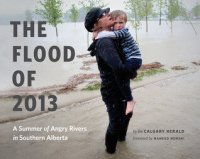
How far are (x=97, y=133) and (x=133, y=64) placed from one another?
1934 mm

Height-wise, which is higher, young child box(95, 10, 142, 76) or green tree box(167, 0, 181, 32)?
green tree box(167, 0, 181, 32)

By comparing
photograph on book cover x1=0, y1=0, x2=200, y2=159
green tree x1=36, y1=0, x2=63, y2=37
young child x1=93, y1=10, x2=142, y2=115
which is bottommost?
photograph on book cover x1=0, y1=0, x2=200, y2=159

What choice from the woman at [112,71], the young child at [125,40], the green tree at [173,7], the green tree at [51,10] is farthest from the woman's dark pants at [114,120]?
the green tree at [173,7]

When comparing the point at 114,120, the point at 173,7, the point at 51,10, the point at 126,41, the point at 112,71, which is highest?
the point at 173,7

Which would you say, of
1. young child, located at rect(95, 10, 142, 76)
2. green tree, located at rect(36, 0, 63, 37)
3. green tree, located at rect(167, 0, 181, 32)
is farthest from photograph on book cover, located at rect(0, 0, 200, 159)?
green tree, located at rect(167, 0, 181, 32)

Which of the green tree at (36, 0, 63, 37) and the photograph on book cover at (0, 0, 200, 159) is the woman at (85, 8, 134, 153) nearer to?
the photograph on book cover at (0, 0, 200, 159)

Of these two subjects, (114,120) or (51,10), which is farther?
(51,10)

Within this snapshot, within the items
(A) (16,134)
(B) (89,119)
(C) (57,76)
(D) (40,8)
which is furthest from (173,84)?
(D) (40,8)

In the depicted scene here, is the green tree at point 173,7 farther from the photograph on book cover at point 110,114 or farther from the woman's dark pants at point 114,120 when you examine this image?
the woman's dark pants at point 114,120

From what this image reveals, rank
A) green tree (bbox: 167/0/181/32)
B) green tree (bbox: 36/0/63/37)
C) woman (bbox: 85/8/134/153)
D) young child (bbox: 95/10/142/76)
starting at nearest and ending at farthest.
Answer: woman (bbox: 85/8/134/153)
young child (bbox: 95/10/142/76)
green tree (bbox: 36/0/63/37)
green tree (bbox: 167/0/181/32)

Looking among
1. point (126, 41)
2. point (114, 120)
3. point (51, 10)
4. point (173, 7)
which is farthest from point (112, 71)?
point (173, 7)

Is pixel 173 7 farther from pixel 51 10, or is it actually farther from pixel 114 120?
pixel 114 120

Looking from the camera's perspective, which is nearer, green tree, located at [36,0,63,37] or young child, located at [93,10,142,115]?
young child, located at [93,10,142,115]

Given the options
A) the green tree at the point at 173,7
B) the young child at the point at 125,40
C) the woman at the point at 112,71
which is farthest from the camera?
the green tree at the point at 173,7
